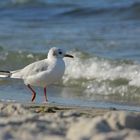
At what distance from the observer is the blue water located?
1111 centimetres

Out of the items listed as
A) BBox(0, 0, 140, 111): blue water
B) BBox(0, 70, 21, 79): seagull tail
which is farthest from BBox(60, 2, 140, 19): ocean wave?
BBox(0, 70, 21, 79): seagull tail

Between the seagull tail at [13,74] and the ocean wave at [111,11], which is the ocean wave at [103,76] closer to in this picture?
the seagull tail at [13,74]

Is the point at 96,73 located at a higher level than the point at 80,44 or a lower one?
lower

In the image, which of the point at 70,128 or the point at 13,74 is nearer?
the point at 70,128

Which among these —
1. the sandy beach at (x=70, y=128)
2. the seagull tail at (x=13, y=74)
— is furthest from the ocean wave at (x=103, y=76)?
the sandy beach at (x=70, y=128)

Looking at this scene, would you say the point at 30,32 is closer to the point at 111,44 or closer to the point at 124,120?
the point at 111,44

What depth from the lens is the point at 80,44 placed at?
14992 mm

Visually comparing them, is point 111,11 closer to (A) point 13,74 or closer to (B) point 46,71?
(A) point 13,74

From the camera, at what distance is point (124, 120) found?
19.2 feet

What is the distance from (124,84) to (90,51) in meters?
2.79

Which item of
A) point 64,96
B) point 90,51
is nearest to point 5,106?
point 64,96

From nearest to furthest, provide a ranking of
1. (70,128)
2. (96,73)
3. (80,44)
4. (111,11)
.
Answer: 1. (70,128)
2. (96,73)
3. (80,44)
4. (111,11)

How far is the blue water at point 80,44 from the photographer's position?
36.4ft

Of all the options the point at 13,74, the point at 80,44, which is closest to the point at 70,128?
the point at 13,74
